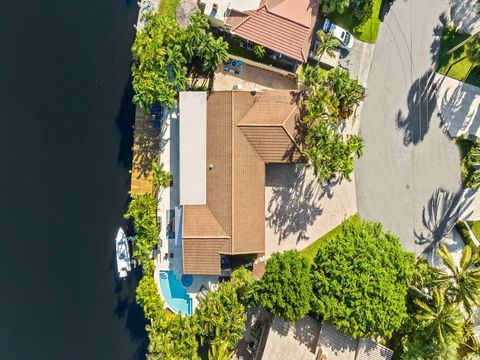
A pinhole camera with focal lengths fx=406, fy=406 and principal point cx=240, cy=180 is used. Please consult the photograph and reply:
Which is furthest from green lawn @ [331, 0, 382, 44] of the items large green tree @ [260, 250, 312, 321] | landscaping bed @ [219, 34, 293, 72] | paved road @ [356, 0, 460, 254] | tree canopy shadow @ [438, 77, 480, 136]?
large green tree @ [260, 250, 312, 321]

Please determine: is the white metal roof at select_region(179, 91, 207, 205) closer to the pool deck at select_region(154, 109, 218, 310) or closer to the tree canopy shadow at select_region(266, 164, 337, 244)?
the pool deck at select_region(154, 109, 218, 310)

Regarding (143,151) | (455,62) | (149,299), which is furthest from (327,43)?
(149,299)

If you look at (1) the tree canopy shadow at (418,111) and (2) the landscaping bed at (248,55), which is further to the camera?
(1) the tree canopy shadow at (418,111)

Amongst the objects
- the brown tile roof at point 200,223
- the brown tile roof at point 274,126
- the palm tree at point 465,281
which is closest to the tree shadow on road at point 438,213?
the palm tree at point 465,281

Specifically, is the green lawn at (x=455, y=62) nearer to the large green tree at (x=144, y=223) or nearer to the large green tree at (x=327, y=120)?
the large green tree at (x=327, y=120)

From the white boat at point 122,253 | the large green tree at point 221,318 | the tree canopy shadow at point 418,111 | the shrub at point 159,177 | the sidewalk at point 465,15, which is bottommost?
the large green tree at point 221,318

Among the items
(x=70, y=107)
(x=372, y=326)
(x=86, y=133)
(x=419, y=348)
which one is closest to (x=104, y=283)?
(x=86, y=133)

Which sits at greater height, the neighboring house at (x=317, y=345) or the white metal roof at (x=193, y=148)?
the white metal roof at (x=193, y=148)
